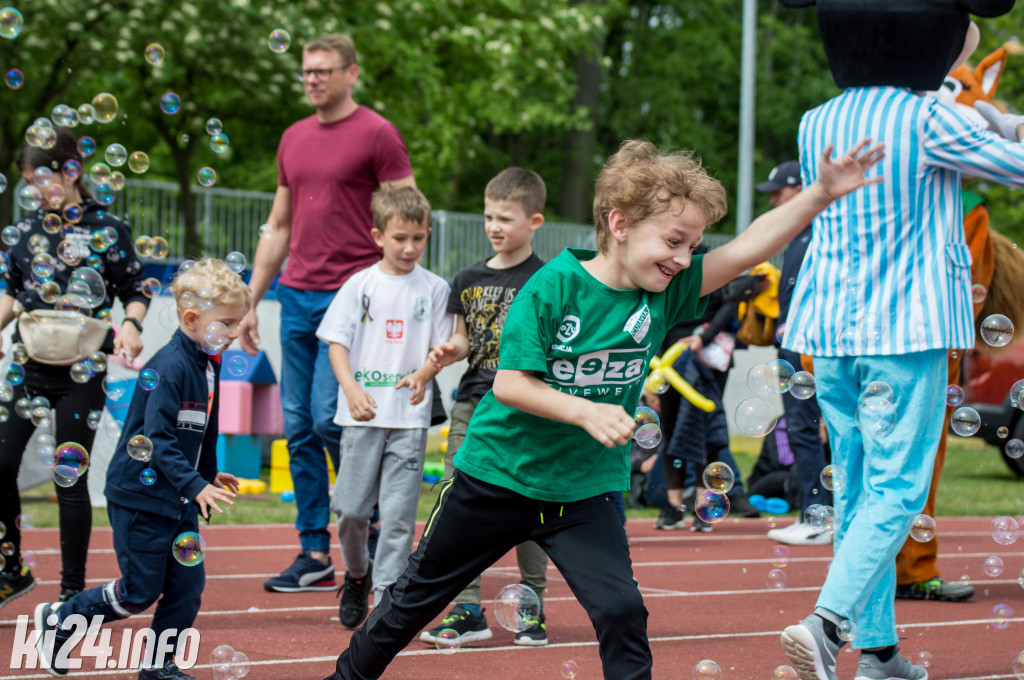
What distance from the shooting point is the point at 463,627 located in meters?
4.74

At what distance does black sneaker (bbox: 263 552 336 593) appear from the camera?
225 inches

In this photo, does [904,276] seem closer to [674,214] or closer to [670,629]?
[674,214]

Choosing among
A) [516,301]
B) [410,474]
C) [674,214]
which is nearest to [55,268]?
[410,474]

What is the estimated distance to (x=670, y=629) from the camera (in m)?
5.14

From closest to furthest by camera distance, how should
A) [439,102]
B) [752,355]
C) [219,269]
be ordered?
[219,269] < [752,355] < [439,102]

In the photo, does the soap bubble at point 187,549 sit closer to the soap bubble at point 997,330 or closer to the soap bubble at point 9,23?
the soap bubble at point 997,330

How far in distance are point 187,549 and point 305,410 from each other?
181 centimetres

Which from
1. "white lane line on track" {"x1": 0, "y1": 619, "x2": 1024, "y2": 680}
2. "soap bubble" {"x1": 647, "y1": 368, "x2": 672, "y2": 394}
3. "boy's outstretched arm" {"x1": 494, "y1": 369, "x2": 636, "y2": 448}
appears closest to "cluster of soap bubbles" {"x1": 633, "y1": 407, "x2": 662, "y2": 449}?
"boy's outstretched arm" {"x1": 494, "y1": 369, "x2": 636, "y2": 448}

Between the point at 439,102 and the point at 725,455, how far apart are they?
15622 millimetres

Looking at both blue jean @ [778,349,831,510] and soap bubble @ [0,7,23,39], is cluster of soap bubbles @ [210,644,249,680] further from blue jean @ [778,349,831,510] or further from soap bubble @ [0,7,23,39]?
blue jean @ [778,349,831,510]

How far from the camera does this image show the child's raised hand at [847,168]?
10.6 feet

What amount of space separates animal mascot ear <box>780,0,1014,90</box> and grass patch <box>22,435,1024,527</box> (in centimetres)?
267

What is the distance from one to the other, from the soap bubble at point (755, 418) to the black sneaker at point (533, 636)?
117 cm

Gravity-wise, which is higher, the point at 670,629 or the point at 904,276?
the point at 904,276
